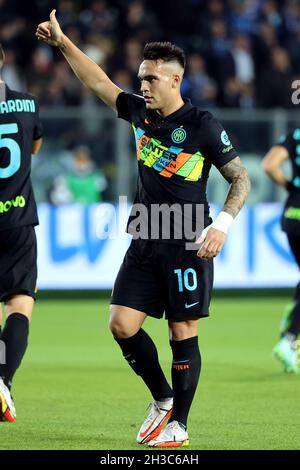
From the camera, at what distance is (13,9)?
1830 cm

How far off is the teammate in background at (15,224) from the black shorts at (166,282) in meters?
0.72

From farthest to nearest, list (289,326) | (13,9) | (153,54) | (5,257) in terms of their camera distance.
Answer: (13,9)
(289,326)
(5,257)
(153,54)

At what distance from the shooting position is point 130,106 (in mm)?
6773

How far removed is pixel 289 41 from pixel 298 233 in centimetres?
962

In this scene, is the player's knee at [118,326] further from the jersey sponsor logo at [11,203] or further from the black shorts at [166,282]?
the jersey sponsor logo at [11,203]

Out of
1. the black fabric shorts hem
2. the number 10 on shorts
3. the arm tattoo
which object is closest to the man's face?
the arm tattoo

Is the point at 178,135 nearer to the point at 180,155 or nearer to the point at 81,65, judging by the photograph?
the point at 180,155

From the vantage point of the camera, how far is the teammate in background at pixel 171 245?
21.0 feet

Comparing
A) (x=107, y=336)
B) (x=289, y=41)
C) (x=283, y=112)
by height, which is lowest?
(x=107, y=336)

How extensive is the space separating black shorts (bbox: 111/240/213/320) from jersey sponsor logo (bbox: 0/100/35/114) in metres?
1.21

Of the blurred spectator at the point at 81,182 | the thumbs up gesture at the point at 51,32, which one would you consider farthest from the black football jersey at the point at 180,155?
the blurred spectator at the point at 81,182
